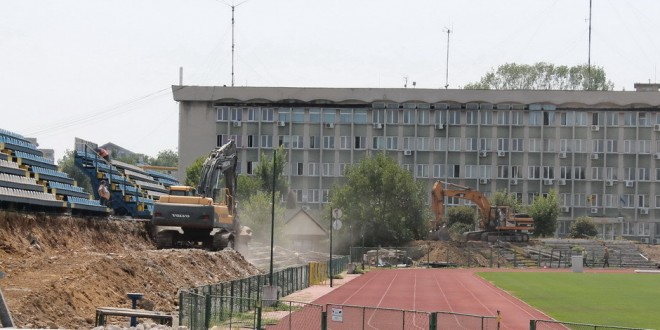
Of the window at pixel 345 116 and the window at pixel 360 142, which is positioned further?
the window at pixel 360 142

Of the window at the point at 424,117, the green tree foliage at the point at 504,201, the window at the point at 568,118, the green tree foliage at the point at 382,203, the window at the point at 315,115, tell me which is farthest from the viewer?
the window at the point at 568,118

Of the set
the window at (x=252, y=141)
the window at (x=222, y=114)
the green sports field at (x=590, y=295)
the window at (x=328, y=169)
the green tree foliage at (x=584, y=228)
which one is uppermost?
the window at (x=222, y=114)

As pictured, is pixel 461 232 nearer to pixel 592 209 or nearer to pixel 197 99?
pixel 592 209

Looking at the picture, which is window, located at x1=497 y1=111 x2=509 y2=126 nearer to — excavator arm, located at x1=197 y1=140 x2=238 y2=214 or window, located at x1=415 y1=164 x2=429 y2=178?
window, located at x1=415 y1=164 x2=429 y2=178

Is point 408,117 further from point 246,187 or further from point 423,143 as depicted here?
point 246,187

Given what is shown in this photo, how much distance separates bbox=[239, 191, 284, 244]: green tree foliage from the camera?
317 ft

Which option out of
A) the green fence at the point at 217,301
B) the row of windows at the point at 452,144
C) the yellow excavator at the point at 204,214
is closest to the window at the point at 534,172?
the row of windows at the point at 452,144

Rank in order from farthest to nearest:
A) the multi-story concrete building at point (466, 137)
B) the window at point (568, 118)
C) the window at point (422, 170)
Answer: the window at point (422, 170) → the window at point (568, 118) → the multi-story concrete building at point (466, 137)

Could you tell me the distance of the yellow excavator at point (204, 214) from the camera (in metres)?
54.9

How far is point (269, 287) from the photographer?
1617 inches

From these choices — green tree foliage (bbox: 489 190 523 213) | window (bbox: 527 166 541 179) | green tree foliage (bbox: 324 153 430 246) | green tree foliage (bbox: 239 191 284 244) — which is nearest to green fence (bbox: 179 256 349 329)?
green tree foliage (bbox: 239 191 284 244)

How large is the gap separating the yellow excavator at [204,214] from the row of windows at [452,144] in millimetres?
66383

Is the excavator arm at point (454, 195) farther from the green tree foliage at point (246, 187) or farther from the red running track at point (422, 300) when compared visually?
the red running track at point (422, 300)

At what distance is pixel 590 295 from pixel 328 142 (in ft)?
258
